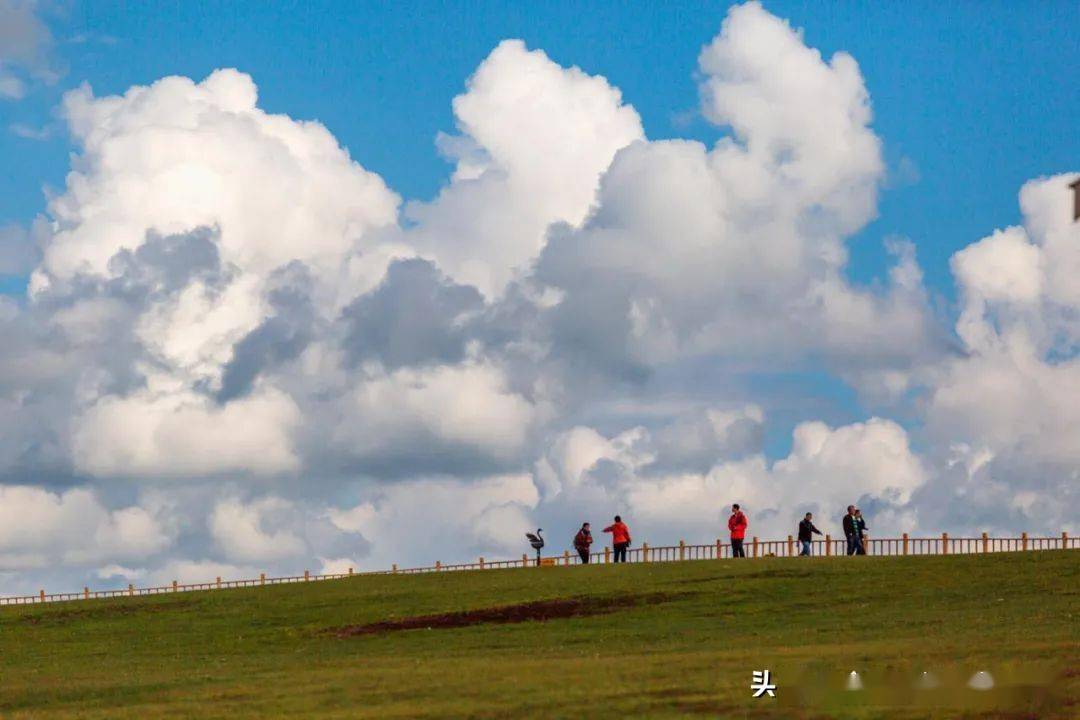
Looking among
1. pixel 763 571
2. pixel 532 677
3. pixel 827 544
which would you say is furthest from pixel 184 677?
pixel 827 544

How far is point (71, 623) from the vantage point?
1976 inches

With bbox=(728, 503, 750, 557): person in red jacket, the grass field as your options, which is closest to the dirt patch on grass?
the grass field

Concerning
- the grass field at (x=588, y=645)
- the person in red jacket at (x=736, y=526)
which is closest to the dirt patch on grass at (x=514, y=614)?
the grass field at (x=588, y=645)

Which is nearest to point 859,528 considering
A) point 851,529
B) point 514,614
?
point 851,529

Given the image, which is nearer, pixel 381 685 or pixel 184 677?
pixel 381 685

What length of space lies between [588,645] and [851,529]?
77.4 feet

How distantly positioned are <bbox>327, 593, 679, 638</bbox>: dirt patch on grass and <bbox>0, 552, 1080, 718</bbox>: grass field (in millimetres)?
147

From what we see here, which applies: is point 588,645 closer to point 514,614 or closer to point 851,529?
point 514,614

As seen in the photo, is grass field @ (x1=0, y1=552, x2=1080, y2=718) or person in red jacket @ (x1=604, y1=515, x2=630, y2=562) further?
person in red jacket @ (x1=604, y1=515, x2=630, y2=562)

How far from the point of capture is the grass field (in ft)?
72.9

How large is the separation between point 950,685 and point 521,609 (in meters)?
22.3

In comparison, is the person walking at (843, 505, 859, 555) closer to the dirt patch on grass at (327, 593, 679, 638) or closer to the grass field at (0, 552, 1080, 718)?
the grass field at (0, 552, 1080, 718)

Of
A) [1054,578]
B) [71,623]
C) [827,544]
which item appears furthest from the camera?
[827,544]

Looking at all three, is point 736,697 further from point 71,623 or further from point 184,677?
point 71,623
